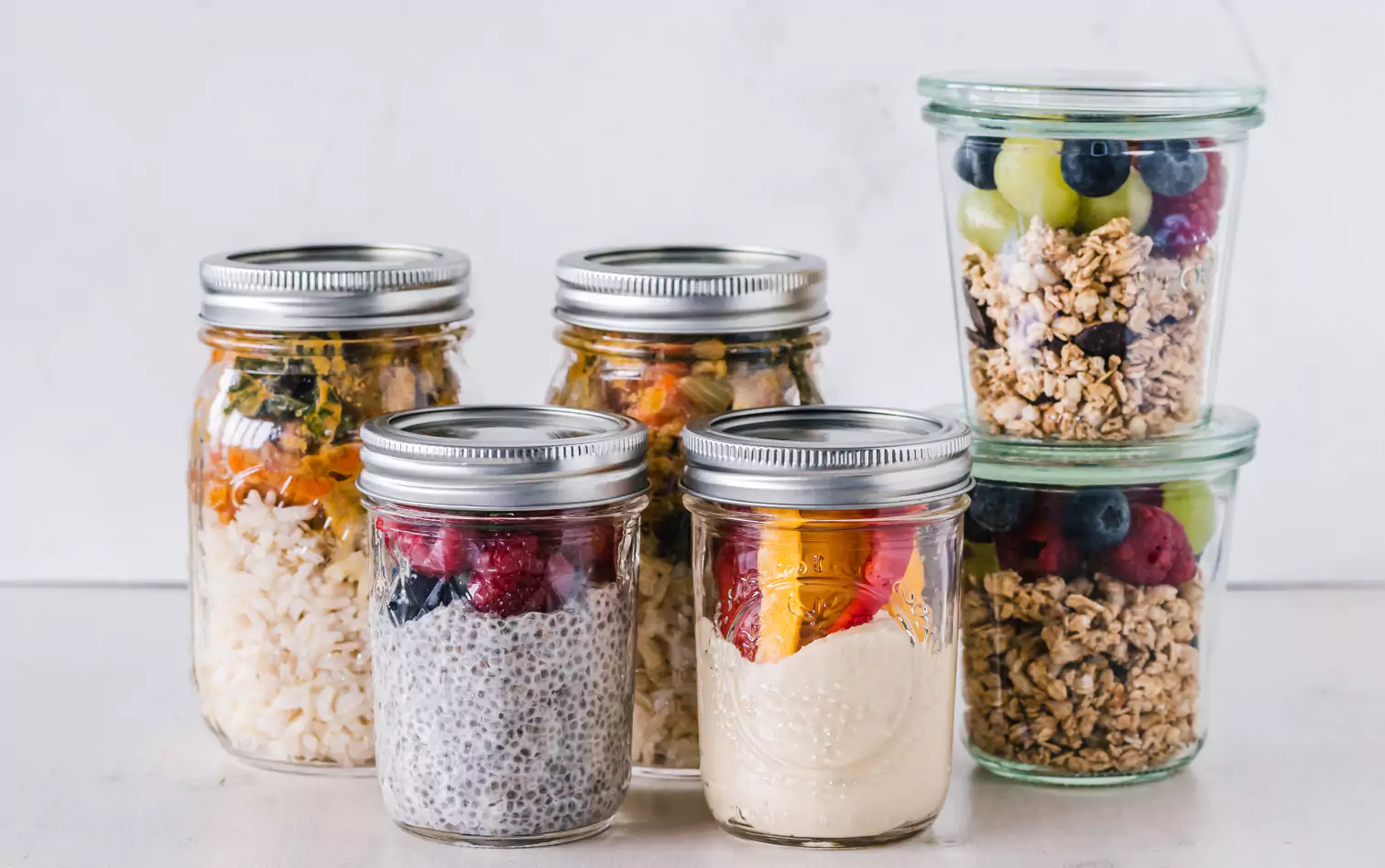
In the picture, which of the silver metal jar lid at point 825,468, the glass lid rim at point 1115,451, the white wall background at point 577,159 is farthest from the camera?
the white wall background at point 577,159

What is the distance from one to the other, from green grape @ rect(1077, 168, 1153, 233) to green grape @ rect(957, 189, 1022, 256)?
0.04m

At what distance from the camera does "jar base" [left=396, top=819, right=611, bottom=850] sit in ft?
3.33

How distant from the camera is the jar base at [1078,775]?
1.13 meters

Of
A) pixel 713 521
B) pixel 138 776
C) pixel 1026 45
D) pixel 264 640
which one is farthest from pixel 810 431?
pixel 1026 45

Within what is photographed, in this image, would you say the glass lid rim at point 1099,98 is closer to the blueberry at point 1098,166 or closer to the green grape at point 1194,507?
the blueberry at point 1098,166

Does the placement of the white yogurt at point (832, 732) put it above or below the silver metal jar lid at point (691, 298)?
below

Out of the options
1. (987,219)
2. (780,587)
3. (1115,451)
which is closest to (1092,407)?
(1115,451)

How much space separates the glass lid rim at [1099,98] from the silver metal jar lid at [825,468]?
0.67 feet

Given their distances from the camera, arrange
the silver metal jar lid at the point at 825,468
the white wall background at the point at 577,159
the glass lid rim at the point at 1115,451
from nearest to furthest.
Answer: the silver metal jar lid at the point at 825,468 < the glass lid rim at the point at 1115,451 < the white wall background at the point at 577,159

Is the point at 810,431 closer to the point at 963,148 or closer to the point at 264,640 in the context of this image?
the point at 963,148

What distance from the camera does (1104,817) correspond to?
1085mm

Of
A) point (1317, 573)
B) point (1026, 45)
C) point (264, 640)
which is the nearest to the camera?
point (264, 640)

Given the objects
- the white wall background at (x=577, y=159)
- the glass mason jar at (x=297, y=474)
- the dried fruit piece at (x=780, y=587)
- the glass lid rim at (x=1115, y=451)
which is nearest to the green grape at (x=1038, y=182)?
the glass lid rim at (x=1115, y=451)

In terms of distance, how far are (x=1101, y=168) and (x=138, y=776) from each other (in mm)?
727
